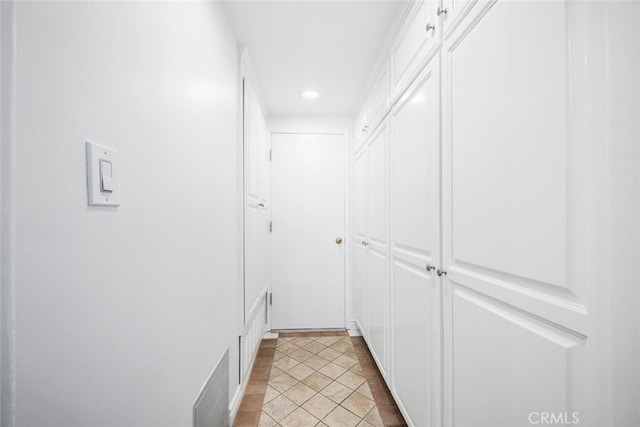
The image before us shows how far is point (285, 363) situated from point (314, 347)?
0.37 m

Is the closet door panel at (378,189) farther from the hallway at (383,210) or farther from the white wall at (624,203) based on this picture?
the white wall at (624,203)

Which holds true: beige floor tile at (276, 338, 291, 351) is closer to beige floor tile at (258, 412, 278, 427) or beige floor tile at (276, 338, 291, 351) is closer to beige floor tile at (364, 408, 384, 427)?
beige floor tile at (258, 412, 278, 427)

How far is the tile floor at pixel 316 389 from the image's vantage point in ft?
5.26

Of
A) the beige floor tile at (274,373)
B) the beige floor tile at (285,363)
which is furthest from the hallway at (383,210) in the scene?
the beige floor tile at (285,363)

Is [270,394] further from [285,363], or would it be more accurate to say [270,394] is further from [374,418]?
[374,418]

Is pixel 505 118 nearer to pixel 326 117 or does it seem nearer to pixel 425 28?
pixel 425 28

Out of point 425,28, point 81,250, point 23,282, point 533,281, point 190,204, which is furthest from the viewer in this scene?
point 425,28

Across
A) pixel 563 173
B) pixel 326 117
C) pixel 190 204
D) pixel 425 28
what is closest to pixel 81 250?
pixel 190 204

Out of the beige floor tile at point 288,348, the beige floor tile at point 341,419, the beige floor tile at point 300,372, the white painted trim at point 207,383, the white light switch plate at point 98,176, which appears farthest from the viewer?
the beige floor tile at point 288,348

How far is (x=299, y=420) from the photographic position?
1593 mm

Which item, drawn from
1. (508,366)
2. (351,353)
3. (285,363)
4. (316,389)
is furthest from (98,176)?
(351,353)

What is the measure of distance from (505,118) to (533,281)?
1.35ft

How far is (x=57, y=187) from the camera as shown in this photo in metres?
0.48

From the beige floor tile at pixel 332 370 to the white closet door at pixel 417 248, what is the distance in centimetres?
57
